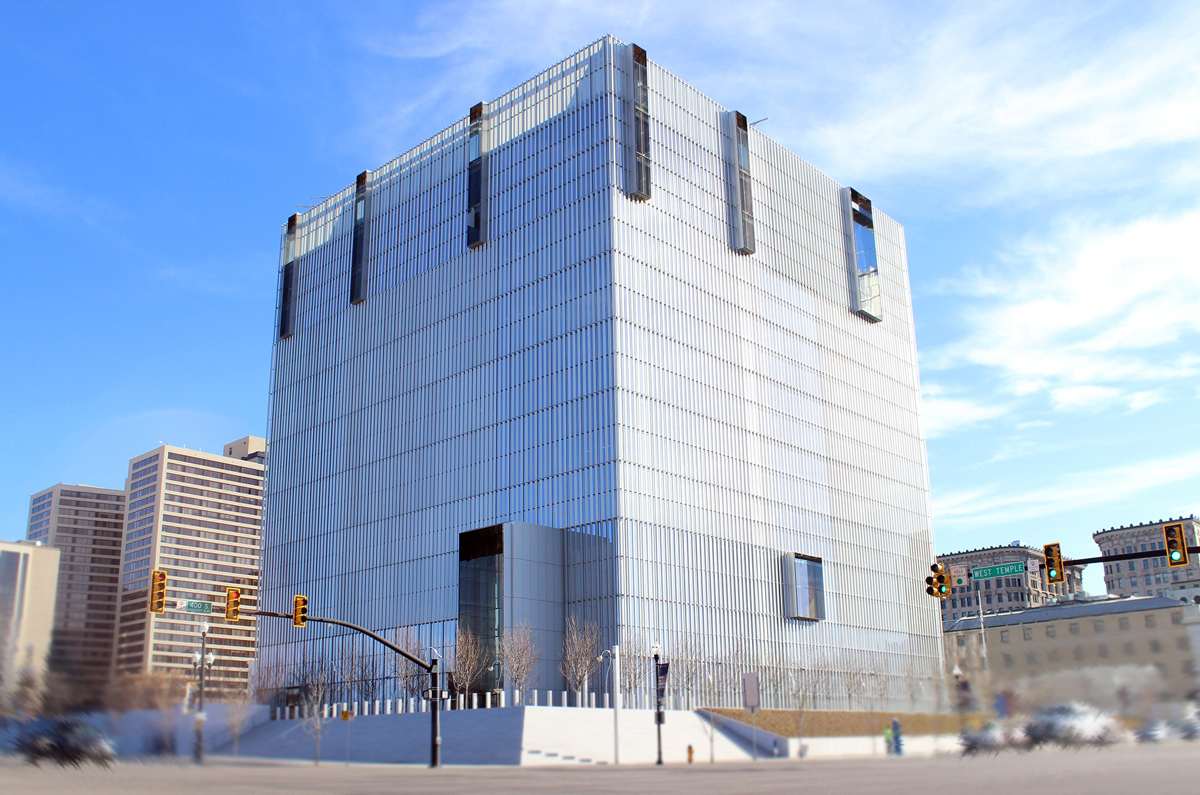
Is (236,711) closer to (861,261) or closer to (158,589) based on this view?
(158,589)

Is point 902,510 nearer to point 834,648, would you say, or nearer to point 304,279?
point 834,648

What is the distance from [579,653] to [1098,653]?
7740 centimetres

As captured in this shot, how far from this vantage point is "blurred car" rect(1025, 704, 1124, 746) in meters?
15.5

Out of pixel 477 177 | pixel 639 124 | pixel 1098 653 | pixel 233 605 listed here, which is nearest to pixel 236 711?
pixel 1098 653

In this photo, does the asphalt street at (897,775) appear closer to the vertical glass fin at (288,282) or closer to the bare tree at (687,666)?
the bare tree at (687,666)

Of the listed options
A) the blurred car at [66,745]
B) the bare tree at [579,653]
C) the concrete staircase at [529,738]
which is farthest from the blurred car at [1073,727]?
the bare tree at [579,653]

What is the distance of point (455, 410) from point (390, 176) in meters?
34.4

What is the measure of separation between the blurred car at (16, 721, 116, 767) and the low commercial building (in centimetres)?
1293

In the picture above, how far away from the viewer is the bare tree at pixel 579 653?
90256 millimetres

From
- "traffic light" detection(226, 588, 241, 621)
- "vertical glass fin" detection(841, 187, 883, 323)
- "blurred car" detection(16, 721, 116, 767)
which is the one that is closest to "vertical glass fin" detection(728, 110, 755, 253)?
"vertical glass fin" detection(841, 187, 883, 323)

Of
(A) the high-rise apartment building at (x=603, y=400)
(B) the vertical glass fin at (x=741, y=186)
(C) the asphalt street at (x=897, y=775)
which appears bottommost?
(C) the asphalt street at (x=897, y=775)

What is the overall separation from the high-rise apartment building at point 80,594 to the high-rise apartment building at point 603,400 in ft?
265

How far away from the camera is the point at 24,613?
12.7m

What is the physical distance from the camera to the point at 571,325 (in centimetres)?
10281
